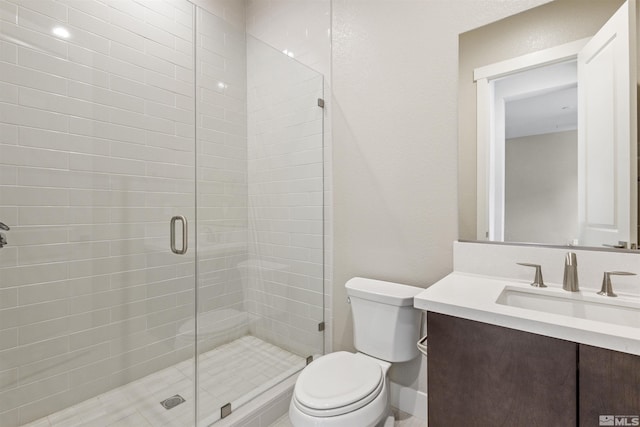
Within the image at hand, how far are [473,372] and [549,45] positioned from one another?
133 cm

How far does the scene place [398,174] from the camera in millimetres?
1670

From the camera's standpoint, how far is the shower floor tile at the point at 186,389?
1.52 m

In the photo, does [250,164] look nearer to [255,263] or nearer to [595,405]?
[255,263]

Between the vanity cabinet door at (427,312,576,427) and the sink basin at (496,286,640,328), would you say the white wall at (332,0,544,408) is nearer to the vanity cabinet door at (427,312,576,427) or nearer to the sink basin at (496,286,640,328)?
Answer: the sink basin at (496,286,640,328)

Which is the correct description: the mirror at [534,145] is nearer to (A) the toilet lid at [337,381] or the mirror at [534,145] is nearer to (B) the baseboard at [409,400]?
(A) the toilet lid at [337,381]

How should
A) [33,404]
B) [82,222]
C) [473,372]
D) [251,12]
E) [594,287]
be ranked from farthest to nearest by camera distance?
[251,12] < [82,222] < [33,404] < [594,287] < [473,372]

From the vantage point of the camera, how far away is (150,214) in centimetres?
173

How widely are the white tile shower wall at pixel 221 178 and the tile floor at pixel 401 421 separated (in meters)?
0.55

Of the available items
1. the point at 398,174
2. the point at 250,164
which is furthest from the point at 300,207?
the point at 398,174

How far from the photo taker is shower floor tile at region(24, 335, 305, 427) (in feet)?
4.97

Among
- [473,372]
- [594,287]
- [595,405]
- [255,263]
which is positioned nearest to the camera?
[595,405]

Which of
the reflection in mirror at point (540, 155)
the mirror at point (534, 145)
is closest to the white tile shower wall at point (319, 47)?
the mirror at point (534, 145)

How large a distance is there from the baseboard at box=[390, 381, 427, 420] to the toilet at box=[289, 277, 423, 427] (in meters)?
0.16

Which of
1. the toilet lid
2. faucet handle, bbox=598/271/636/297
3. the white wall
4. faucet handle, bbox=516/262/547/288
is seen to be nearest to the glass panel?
the white wall
